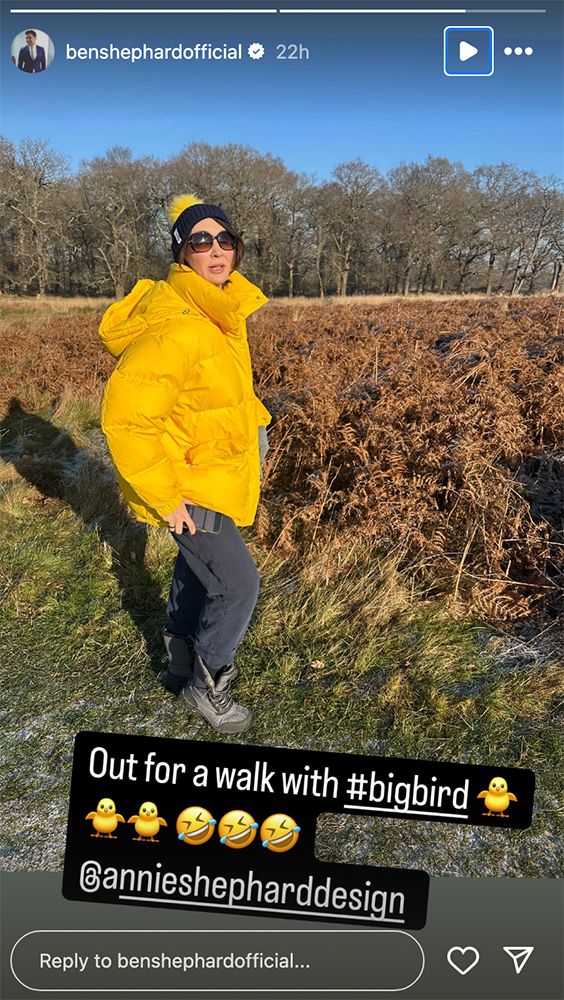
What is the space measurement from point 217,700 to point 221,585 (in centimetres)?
59

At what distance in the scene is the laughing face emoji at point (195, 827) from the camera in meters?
1.77

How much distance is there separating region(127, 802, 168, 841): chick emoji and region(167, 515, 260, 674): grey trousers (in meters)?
0.61

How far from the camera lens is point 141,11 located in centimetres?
228

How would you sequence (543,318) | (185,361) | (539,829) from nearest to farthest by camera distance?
(185,361)
(539,829)
(543,318)

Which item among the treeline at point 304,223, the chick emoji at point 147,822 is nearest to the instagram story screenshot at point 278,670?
the chick emoji at point 147,822

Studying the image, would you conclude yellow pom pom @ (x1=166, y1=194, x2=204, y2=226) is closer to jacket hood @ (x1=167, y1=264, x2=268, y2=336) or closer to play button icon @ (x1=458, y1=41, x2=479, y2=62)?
jacket hood @ (x1=167, y1=264, x2=268, y2=336)

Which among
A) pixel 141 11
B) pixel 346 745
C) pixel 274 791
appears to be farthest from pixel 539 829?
pixel 141 11

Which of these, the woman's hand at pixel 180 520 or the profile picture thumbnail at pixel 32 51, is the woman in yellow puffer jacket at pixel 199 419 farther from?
the profile picture thumbnail at pixel 32 51

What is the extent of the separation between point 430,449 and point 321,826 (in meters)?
2.47

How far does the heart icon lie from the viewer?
153 centimetres

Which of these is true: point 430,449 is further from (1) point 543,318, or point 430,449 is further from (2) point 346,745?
(1) point 543,318

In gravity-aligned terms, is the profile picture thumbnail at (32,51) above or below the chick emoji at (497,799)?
above

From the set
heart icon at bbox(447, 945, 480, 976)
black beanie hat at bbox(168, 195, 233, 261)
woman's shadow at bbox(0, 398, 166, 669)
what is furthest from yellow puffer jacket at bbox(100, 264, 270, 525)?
heart icon at bbox(447, 945, 480, 976)

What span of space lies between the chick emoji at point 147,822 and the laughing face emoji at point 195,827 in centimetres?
6
